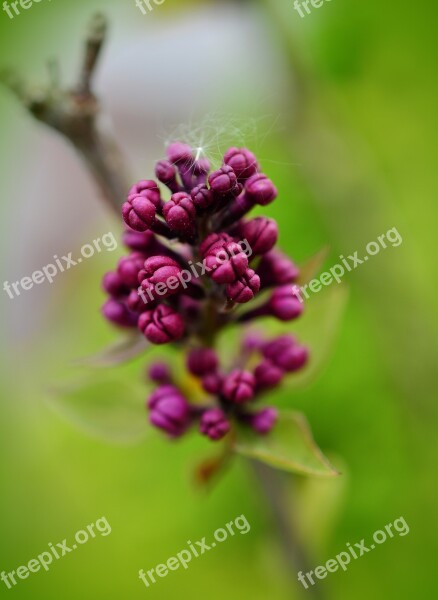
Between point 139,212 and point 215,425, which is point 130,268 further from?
point 215,425

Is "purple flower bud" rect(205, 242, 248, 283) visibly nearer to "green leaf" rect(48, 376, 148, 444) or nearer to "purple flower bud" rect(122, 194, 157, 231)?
"purple flower bud" rect(122, 194, 157, 231)

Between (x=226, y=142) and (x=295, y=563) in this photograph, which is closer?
(x=226, y=142)

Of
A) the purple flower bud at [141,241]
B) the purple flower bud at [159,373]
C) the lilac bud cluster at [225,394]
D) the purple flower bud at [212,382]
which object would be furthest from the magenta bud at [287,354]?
the purple flower bud at [141,241]

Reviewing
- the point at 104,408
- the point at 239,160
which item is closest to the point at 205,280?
the point at 239,160

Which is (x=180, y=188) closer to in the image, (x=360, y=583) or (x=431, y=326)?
(x=431, y=326)

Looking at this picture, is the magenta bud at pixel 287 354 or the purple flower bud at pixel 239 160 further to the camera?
the magenta bud at pixel 287 354

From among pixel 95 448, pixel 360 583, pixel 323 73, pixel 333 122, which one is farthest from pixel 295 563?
pixel 323 73

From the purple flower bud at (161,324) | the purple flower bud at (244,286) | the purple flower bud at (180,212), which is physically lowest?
the purple flower bud at (244,286)

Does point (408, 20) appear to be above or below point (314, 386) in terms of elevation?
above

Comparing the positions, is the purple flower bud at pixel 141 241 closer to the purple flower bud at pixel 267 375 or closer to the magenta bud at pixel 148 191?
the magenta bud at pixel 148 191
